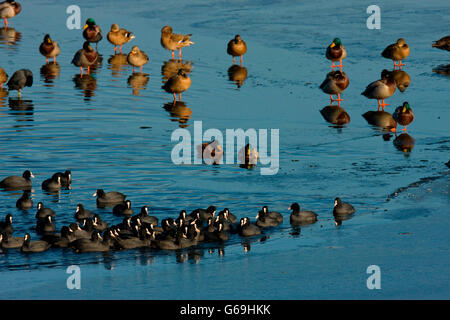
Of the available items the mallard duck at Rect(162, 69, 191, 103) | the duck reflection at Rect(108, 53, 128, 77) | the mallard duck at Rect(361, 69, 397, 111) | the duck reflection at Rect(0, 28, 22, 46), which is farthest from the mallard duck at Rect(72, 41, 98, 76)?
the mallard duck at Rect(361, 69, 397, 111)

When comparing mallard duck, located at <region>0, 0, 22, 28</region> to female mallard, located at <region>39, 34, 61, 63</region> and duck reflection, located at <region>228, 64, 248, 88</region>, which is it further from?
duck reflection, located at <region>228, 64, 248, 88</region>

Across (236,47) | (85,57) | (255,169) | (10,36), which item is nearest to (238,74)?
(236,47)

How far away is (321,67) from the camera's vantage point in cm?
2889

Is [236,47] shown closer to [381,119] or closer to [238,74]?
[238,74]

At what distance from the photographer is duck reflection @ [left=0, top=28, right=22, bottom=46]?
33.2 metres

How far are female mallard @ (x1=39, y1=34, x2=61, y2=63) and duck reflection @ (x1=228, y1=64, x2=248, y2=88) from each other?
5954mm

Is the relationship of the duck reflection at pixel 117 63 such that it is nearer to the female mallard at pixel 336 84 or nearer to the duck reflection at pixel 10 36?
the duck reflection at pixel 10 36

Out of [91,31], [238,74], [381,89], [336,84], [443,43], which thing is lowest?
[381,89]

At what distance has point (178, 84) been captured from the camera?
2508 cm

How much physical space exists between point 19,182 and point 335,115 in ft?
30.5

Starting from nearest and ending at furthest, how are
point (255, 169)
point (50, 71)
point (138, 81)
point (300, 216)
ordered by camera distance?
1. point (300, 216)
2. point (255, 169)
3. point (138, 81)
4. point (50, 71)

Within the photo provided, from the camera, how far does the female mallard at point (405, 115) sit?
861 inches
